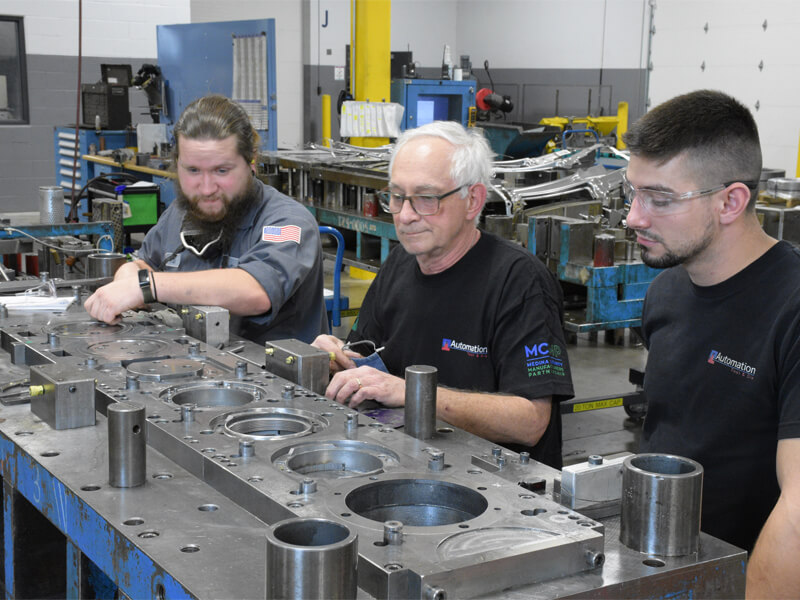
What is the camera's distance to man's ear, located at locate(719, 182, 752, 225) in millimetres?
1461

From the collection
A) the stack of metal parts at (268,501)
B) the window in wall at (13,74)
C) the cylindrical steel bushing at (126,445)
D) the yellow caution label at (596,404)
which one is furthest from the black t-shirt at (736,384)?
the window in wall at (13,74)

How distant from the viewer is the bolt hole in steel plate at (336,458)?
125cm

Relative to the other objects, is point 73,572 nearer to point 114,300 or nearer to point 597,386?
point 114,300

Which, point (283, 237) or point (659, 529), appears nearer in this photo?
point (659, 529)

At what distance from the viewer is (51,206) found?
3863 millimetres

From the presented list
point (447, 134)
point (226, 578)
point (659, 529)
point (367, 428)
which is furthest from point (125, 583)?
point (447, 134)

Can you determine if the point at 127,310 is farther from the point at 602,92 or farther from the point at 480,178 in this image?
the point at 602,92

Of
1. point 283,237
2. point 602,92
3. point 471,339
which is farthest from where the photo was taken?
point 602,92

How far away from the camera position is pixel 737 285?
147 centimetres

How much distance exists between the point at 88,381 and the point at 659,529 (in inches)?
35.3

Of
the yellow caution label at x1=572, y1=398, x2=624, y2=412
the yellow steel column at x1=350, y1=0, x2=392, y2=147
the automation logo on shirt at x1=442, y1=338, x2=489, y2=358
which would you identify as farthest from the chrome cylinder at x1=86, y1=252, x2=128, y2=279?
the yellow steel column at x1=350, y1=0, x2=392, y2=147

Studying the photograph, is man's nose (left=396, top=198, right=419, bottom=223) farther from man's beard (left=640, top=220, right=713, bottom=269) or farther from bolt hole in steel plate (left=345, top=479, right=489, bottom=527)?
bolt hole in steel plate (left=345, top=479, right=489, bottom=527)

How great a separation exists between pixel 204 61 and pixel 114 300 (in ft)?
14.0

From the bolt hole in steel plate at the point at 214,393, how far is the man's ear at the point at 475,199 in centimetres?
66
